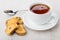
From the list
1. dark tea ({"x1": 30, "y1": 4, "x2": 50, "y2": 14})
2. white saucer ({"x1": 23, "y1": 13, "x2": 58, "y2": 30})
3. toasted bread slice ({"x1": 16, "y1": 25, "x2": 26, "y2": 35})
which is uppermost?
dark tea ({"x1": 30, "y1": 4, "x2": 50, "y2": 14})

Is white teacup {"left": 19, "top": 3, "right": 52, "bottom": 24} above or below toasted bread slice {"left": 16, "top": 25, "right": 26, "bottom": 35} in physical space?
above

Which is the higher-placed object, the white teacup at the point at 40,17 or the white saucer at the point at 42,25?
the white teacup at the point at 40,17

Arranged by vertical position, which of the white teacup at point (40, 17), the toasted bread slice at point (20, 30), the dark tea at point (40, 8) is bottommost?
the toasted bread slice at point (20, 30)

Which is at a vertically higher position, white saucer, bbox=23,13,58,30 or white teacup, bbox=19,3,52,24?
white teacup, bbox=19,3,52,24

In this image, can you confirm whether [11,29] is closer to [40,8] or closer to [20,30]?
[20,30]

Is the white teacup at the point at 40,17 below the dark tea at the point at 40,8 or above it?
below

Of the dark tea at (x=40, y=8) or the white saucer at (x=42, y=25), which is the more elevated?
the dark tea at (x=40, y=8)

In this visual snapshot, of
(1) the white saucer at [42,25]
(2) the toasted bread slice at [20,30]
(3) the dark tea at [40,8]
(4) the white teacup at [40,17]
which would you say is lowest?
(2) the toasted bread slice at [20,30]

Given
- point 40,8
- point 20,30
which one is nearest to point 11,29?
point 20,30

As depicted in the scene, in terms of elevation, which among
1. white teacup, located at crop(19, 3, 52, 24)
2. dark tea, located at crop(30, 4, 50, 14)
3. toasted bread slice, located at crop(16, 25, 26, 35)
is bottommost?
toasted bread slice, located at crop(16, 25, 26, 35)
